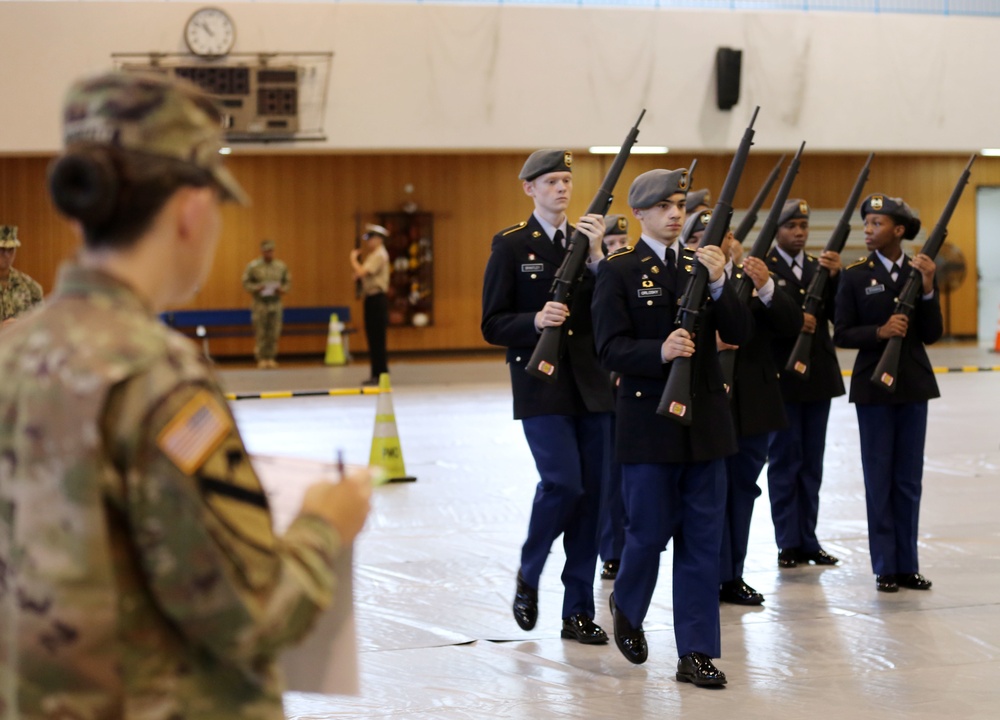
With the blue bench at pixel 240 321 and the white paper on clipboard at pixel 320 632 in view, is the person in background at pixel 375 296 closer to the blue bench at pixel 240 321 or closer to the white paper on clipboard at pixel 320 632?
the blue bench at pixel 240 321

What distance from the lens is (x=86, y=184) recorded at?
1.54 m

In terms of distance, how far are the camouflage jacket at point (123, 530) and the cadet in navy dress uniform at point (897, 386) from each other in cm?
485

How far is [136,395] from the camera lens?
1.47m

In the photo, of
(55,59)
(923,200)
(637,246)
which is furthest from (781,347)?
(923,200)

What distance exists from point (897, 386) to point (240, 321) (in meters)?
16.0

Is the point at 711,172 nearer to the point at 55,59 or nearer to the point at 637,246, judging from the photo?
the point at 55,59

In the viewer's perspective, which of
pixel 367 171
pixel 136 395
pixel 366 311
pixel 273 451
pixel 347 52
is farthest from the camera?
pixel 367 171

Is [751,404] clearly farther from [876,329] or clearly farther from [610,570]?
[610,570]

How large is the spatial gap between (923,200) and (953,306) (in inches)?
83.4

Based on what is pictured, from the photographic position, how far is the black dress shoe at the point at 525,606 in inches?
206

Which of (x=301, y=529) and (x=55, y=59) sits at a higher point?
(x=55, y=59)

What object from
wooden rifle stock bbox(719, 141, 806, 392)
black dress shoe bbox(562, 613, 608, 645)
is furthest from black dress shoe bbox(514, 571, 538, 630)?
wooden rifle stock bbox(719, 141, 806, 392)

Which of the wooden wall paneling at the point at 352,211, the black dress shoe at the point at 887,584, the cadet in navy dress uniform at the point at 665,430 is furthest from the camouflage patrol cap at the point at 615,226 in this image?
the wooden wall paneling at the point at 352,211

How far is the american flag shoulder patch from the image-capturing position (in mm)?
1456
